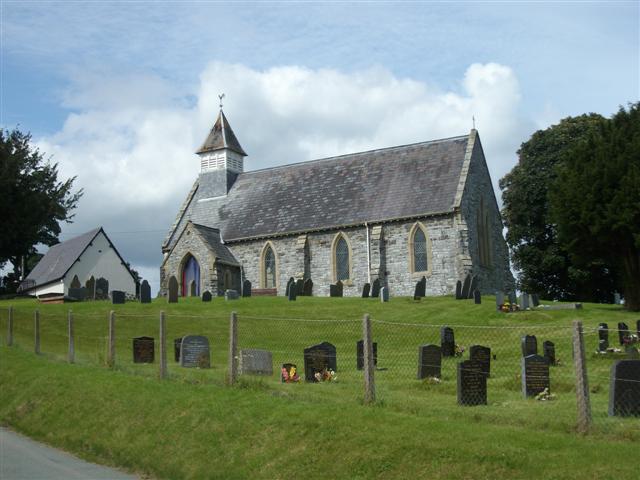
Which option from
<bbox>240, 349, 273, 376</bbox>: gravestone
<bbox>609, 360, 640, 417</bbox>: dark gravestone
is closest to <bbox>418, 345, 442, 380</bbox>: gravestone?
<bbox>240, 349, 273, 376</bbox>: gravestone

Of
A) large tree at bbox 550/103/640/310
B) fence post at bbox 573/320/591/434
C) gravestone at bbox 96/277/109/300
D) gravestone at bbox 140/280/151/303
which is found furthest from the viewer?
gravestone at bbox 96/277/109/300

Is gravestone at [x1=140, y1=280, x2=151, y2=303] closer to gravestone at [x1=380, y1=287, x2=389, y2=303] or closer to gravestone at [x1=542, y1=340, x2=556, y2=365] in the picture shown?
gravestone at [x1=380, y1=287, x2=389, y2=303]

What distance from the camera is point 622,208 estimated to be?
29828 mm

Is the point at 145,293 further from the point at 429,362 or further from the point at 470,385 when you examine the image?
the point at 470,385

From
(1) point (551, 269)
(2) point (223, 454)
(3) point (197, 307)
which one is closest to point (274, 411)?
(2) point (223, 454)

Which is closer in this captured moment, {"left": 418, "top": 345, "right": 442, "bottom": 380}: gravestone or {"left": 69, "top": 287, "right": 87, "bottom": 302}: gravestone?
→ {"left": 418, "top": 345, "right": 442, "bottom": 380}: gravestone

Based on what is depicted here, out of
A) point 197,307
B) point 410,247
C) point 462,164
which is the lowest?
point 197,307

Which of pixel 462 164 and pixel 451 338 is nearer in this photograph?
pixel 451 338

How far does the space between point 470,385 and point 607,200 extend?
64.9 ft

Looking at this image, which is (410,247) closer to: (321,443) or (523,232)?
(523,232)

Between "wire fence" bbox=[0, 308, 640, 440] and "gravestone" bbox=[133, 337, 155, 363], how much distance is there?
29 millimetres

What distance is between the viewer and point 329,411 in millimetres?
11625

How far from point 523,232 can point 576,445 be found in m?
41.7

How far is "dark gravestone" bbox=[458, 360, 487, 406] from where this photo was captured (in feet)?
44.3
